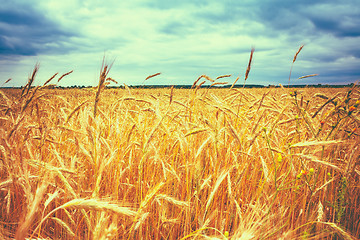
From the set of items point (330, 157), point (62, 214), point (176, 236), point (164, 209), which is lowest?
point (176, 236)

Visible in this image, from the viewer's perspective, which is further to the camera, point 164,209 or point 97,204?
point 164,209

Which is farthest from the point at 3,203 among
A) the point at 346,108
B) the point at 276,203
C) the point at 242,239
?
the point at 346,108

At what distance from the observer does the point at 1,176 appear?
193 centimetres

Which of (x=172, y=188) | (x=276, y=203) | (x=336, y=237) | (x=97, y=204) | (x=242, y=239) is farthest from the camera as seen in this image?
(x=172, y=188)

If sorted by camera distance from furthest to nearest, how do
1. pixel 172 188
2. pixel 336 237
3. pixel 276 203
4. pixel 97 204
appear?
pixel 172 188 < pixel 276 203 < pixel 336 237 < pixel 97 204

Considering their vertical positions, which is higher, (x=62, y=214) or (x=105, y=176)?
(x=105, y=176)

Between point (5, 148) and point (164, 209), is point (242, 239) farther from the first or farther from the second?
point (5, 148)

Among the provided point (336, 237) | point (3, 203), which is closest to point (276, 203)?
point (336, 237)

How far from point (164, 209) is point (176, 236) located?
274mm

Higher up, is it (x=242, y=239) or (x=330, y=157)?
(x=330, y=157)

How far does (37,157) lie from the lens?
1962 millimetres

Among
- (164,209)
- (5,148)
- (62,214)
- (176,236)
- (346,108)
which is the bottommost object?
(176,236)

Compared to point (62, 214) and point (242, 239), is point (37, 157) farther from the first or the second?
point (242, 239)

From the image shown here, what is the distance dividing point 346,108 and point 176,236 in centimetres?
179
